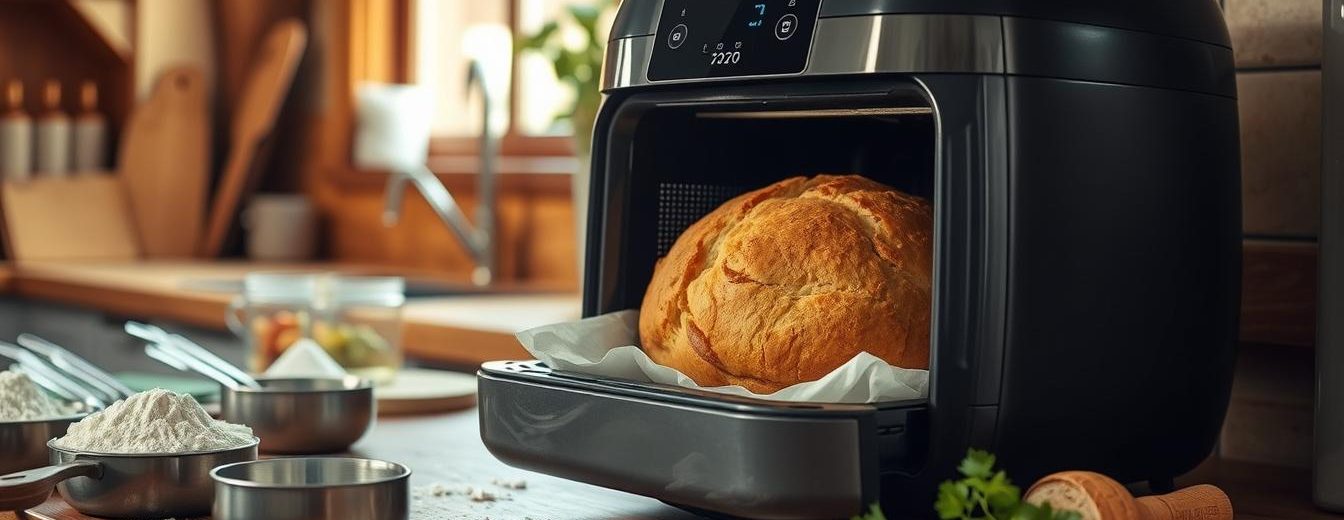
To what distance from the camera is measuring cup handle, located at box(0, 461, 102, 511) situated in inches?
30.5

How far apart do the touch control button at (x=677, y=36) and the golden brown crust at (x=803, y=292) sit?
109 mm

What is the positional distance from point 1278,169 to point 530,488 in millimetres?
571

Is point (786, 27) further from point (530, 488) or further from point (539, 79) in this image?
point (539, 79)

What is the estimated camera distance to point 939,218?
0.79 metres

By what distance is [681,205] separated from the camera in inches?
40.9

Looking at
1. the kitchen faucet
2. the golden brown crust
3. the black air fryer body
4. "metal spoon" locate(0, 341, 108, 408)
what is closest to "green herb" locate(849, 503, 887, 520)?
the black air fryer body

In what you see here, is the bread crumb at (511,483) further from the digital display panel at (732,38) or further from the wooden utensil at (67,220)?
the wooden utensil at (67,220)

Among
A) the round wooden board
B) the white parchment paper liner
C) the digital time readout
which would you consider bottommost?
the round wooden board

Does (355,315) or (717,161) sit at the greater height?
(717,161)

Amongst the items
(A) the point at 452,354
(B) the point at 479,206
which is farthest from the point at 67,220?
(A) the point at 452,354

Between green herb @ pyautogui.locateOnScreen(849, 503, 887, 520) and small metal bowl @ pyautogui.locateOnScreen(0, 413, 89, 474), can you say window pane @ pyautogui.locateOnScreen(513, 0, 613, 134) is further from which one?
green herb @ pyautogui.locateOnScreen(849, 503, 887, 520)

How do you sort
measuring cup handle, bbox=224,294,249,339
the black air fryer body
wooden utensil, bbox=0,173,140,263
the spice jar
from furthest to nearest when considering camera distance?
wooden utensil, bbox=0,173,140,263
measuring cup handle, bbox=224,294,249,339
the spice jar
the black air fryer body

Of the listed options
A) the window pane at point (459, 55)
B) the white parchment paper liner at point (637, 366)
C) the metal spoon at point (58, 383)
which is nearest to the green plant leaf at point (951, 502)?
the white parchment paper liner at point (637, 366)

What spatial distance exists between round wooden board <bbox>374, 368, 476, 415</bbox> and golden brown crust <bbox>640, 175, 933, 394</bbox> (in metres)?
0.51
